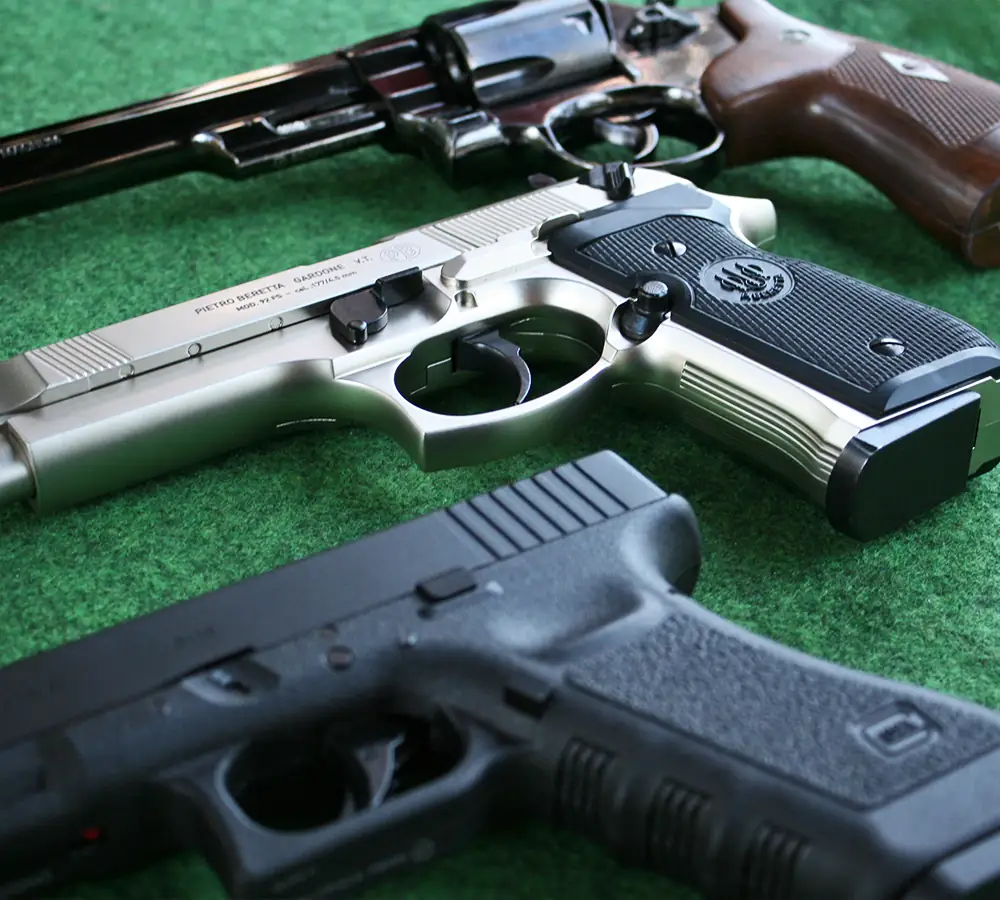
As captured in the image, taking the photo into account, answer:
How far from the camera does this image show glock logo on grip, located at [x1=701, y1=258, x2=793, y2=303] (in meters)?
1.48

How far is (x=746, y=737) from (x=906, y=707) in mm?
123

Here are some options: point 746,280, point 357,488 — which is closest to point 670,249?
point 746,280

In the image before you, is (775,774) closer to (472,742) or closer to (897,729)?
(897,729)

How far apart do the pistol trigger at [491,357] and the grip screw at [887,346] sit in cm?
36

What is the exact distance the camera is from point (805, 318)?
1437mm

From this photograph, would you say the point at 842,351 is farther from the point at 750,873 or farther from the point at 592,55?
the point at 592,55

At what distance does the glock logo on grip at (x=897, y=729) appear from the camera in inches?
37.6

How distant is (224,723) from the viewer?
3.26ft

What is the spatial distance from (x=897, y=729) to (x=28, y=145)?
1265mm

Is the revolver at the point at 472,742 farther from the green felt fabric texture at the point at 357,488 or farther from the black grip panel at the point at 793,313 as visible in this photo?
the black grip panel at the point at 793,313

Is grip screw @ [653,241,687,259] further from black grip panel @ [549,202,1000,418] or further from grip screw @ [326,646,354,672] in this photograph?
grip screw @ [326,646,354,672]

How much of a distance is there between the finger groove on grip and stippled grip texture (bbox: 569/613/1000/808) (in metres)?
0.99

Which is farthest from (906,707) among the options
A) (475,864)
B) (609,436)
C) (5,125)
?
(5,125)

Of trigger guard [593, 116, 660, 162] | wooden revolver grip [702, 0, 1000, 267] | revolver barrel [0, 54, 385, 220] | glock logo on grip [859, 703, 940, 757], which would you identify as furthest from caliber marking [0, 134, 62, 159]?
glock logo on grip [859, 703, 940, 757]
